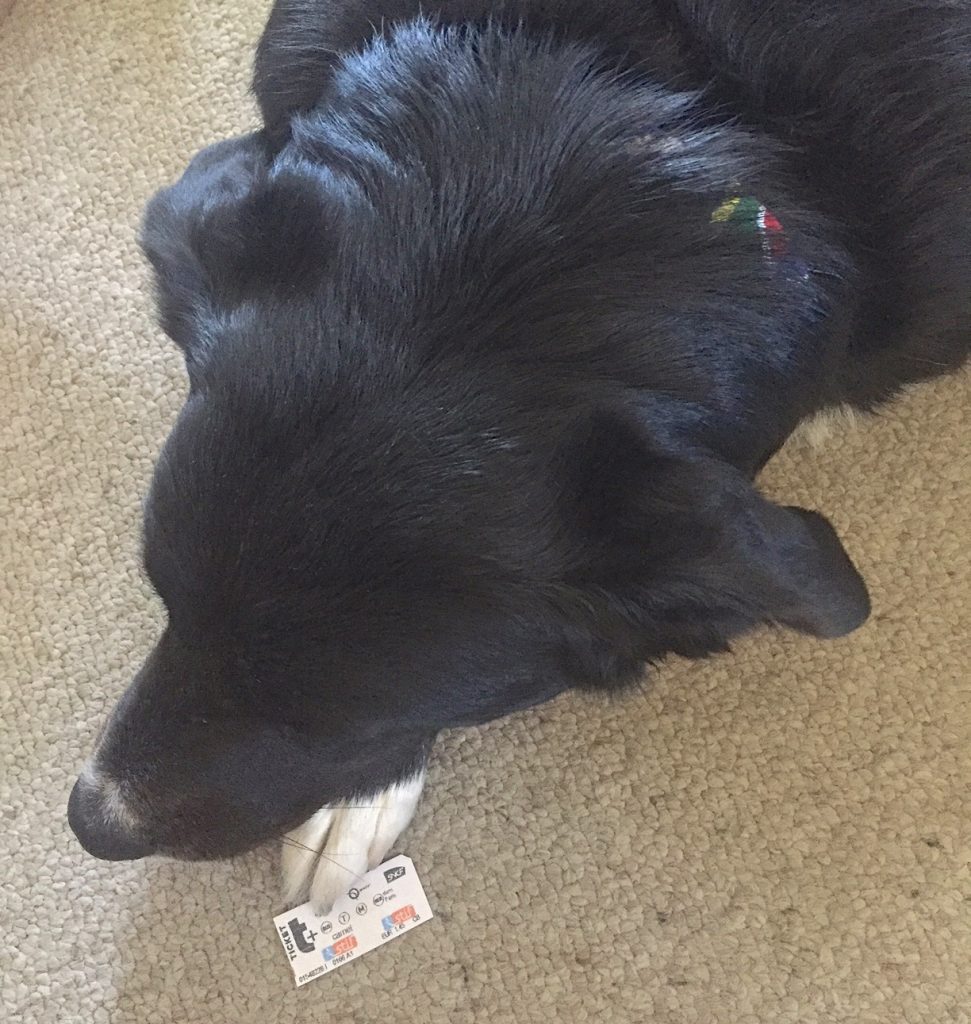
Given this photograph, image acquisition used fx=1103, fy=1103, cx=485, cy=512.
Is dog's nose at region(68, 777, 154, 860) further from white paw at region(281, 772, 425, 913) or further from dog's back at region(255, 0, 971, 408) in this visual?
dog's back at region(255, 0, 971, 408)

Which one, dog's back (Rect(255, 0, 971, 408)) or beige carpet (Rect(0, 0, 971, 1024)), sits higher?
dog's back (Rect(255, 0, 971, 408))

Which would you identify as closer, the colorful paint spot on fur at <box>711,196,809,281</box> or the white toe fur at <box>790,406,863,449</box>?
the colorful paint spot on fur at <box>711,196,809,281</box>

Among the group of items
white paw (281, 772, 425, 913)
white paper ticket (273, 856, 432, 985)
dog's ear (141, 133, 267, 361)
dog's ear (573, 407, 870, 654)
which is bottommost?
white paper ticket (273, 856, 432, 985)

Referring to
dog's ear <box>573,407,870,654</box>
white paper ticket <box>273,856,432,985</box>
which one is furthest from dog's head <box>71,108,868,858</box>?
white paper ticket <box>273,856,432,985</box>

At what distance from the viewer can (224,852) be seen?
98 centimetres

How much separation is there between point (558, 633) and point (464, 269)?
0.92 ft

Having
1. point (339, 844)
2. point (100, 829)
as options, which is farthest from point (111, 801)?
point (339, 844)

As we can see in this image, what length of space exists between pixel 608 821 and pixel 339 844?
0.32 m

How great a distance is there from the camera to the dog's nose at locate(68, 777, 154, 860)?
0.99 m

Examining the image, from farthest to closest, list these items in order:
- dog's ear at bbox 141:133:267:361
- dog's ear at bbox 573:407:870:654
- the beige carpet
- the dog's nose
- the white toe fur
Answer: the beige carpet < the white toe fur < the dog's nose < dog's ear at bbox 141:133:267:361 < dog's ear at bbox 573:407:870:654

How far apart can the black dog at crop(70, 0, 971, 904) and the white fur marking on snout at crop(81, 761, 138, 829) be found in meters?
0.05

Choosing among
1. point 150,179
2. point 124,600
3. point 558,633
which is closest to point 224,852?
point 558,633

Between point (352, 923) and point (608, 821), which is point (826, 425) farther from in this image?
point (352, 923)

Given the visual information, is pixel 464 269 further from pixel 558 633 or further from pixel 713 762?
pixel 713 762
